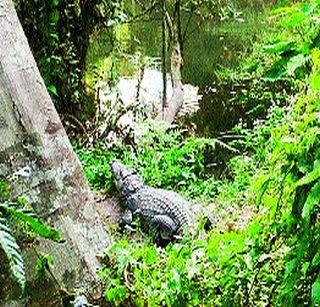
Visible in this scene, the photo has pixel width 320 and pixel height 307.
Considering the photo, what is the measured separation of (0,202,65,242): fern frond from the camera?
6.31 ft

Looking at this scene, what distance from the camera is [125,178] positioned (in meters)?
4.31

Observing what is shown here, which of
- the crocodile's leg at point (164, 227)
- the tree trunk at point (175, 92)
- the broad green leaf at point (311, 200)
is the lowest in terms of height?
the crocodile's leg at point (164, 227)

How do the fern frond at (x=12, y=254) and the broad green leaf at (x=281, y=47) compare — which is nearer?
the fern frond at (x=12, y=254)

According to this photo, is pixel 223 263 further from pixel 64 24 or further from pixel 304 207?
pixel 64 24

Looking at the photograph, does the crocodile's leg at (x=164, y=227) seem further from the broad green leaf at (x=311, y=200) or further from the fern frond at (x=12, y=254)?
the broad green leaf at (x=311, y=200)

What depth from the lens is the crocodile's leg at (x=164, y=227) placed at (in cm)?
380

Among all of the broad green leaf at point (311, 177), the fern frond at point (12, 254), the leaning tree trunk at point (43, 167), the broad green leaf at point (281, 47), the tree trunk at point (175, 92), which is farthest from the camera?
the tree trunk at point (175, 92)

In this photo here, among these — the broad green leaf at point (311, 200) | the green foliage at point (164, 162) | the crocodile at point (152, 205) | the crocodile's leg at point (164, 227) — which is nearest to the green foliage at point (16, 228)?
the broad green leaf at point (311, 200)

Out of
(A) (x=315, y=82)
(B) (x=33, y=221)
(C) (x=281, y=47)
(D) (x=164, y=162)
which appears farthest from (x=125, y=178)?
(A) (x=315, y=82)

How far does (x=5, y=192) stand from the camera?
212 centimetres

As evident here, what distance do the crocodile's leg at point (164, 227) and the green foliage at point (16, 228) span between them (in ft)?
5.71

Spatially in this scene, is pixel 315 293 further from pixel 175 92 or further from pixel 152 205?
pixel 175 92

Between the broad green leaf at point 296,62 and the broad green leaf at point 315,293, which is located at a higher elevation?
the broad green leaf at point 296,62

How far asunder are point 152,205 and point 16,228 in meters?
2.01
